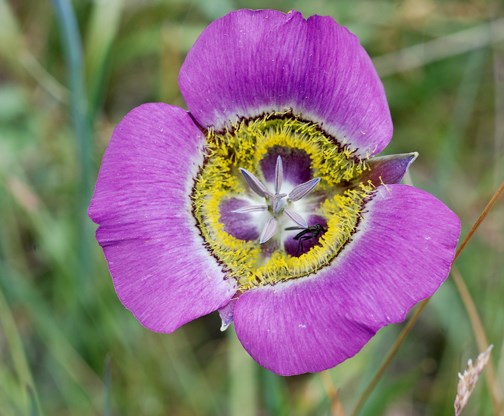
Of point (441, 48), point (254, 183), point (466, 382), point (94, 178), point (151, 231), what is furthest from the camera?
point (441, 48)

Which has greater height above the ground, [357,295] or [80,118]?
[80,118]

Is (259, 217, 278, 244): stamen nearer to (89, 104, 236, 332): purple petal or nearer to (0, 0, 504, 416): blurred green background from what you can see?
(89, 104, 236, 332): purple petal

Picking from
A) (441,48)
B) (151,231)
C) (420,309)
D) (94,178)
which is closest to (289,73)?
(151,231)

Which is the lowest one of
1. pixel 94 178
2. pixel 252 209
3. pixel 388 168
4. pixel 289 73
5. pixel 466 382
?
pixel 466 382

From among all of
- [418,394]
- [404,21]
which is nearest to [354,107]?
[404,21]

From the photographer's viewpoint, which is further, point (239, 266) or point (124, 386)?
point (124, 386)

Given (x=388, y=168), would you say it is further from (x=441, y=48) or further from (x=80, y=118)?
(x=441, y=48)

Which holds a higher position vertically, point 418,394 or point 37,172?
point 37,172

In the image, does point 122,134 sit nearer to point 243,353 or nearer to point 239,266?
point 239,266
